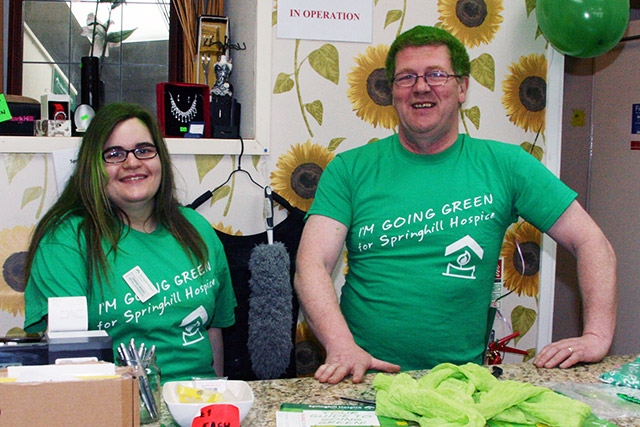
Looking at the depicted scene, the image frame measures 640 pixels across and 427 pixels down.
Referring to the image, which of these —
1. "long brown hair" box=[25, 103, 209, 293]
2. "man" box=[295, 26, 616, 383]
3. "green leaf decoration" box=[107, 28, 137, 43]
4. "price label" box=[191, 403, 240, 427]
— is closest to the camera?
"price label" box=[191, 403, 240, 427]

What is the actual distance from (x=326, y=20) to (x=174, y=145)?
0.69 metres

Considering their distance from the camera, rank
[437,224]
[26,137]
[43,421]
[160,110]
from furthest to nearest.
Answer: [160,110], [26,137], [437,224], [43,421]

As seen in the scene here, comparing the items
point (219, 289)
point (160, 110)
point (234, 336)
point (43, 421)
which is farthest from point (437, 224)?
point (43, 421)

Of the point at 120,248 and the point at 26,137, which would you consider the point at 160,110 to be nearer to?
the point at 26,137

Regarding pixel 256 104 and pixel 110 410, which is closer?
pixel 110 410

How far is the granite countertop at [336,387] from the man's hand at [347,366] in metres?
0.02

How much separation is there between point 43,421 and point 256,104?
1.64m

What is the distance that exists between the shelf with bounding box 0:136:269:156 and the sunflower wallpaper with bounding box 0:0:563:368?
1.2 inches

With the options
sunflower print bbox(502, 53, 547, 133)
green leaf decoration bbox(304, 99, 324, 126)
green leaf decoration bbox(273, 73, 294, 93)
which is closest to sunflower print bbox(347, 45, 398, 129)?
green leaf decoration bbox(304, 99, 324, 126)

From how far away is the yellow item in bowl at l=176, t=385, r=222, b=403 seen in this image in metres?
1.23

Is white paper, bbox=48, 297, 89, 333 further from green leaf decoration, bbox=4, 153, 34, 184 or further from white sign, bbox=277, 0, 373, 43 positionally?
white sign, bbox=277, 0, 373, 43

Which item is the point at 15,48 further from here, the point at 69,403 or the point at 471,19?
the point at 69,403

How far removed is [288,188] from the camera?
2529 millimetres

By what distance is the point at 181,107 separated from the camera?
244 cm
